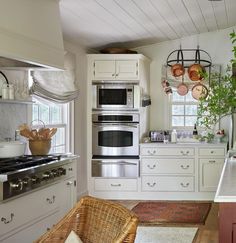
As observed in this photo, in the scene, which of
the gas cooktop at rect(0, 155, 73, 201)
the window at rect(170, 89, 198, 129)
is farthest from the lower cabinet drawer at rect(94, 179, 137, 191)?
the gas cooktop at rect(0, 155, 73, 201)

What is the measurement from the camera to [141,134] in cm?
639

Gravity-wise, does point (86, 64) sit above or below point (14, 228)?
above

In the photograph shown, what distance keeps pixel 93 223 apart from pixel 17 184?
3.03ft

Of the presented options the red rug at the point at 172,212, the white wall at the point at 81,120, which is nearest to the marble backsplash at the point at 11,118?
the white wall at the point at 81,120

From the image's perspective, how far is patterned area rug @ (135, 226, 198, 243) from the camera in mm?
4355

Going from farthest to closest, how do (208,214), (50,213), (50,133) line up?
(208,214), (50,133), (50,213)

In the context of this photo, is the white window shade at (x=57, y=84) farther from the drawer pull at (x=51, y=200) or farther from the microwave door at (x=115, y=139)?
the drawer pull at (x=51, y=200)

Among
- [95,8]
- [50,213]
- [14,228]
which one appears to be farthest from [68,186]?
[95,8]

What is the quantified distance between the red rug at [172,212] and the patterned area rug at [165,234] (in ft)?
0.85

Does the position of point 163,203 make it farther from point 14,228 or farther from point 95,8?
point 14,228

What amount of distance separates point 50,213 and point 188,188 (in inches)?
125

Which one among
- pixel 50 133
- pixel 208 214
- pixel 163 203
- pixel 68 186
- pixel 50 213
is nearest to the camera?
pixel 50 213

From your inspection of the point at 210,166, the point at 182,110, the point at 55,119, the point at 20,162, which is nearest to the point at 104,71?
the point at 55,119

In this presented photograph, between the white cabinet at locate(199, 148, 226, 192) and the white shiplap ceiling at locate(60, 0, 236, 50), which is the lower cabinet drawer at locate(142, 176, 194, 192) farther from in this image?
the white shiplap ceiling at locate(60, 0, 236, 50)
